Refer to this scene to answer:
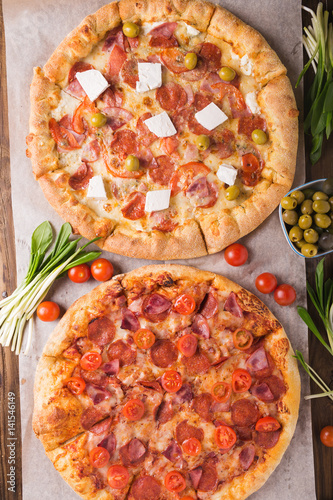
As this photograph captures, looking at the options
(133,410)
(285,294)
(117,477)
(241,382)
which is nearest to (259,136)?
(285,294)

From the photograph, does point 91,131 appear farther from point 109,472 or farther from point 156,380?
point 109,472

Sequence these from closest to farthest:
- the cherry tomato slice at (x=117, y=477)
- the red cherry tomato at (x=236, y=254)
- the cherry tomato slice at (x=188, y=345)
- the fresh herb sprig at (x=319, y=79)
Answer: the cherry tomato slice at (x=117, y=477), the cherry tomato slice at (x=188, y=345), the fresh herb sprig at (x=319, y=79), the red cherry tomato at (x=236, y=254)

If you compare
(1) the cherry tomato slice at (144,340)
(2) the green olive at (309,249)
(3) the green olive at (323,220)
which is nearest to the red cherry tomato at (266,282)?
(2) the green olive at (309,249)

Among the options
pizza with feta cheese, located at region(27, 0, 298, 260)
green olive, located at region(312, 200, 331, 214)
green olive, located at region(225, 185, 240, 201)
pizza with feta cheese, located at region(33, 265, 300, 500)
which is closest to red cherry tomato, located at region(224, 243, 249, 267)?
pizza with feta cheese, located at region(27, 0, 298, 260)

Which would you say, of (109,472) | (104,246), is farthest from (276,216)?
(109,472)

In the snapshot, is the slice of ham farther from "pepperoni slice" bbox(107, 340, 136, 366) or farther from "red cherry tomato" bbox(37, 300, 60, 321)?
"red cherry tomato" bbox(37, 300, 60, 321)

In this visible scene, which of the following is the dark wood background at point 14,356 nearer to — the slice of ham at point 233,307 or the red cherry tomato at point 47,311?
the red cherry tomato at point 47,311

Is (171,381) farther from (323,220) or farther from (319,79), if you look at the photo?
(319,79)
